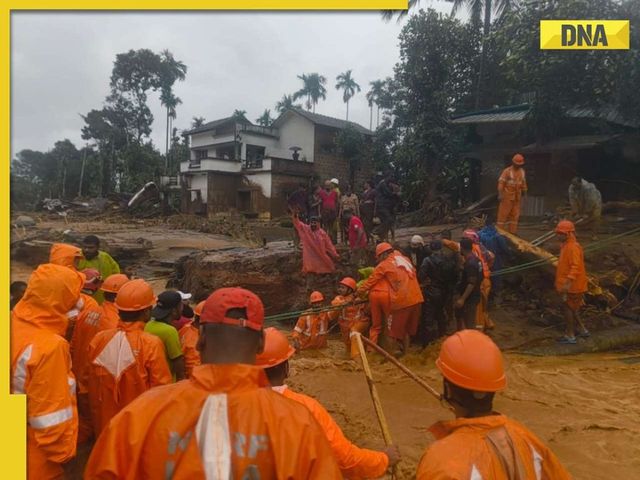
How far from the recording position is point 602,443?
4141mm

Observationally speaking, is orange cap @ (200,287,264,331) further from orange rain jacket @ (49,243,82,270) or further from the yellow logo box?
the yellow logo box

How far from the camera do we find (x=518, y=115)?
1366cm

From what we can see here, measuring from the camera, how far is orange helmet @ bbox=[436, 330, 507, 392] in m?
1.69

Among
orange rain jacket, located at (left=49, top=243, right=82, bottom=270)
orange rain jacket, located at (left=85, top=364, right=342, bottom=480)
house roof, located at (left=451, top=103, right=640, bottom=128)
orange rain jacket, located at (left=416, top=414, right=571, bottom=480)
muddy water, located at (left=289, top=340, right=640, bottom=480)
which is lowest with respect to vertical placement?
muddy water, located at (left=289, top=340, right=640, bottom=480)

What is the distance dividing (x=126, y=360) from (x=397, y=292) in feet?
13.0

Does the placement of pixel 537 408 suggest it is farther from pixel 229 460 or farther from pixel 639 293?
pixel 639 293

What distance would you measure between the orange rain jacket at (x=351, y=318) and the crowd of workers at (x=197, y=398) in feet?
A: 10.5

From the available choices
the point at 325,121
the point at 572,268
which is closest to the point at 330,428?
the point at 572,268

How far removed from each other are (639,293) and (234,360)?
9362 millimetres

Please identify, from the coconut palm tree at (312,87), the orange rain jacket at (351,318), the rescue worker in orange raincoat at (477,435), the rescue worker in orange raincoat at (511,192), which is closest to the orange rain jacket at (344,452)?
the rescue worker in orange raincoat at (477,435)

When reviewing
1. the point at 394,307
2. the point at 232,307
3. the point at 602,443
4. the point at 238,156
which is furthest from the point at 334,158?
the point at 232,307

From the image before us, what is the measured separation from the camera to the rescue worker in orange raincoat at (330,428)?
2.01 m

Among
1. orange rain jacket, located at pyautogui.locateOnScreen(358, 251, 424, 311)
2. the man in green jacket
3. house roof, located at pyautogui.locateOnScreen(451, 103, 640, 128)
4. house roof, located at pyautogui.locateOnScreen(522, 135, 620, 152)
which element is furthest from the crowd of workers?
house roof, located at pyautogui.locateOnScreen(522, 135, 620, 152)

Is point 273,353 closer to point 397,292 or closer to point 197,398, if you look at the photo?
point 197,398
